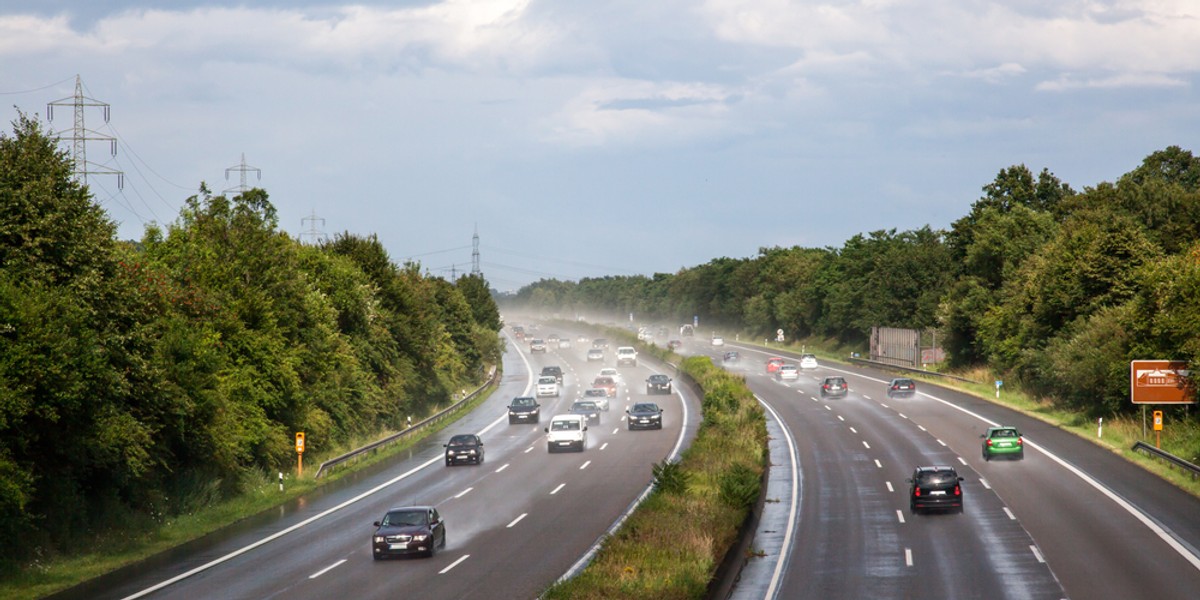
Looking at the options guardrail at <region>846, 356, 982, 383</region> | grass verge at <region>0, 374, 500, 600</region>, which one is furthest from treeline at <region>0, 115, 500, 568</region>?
guardrail at <region>846, 356, 982, 383</region>

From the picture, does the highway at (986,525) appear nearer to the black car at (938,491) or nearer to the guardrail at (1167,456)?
the black car at (938,491)

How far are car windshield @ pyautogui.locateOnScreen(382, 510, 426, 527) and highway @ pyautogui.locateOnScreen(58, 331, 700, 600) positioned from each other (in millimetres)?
951

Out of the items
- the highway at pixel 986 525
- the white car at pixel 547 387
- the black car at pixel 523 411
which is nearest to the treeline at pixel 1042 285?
the highway at pixel 986 525

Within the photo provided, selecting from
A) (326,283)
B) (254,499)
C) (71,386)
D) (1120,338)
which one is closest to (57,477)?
(71,386)

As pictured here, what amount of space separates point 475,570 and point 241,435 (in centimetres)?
2034

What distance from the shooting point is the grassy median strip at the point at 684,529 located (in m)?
22.2

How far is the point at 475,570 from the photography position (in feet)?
93.1

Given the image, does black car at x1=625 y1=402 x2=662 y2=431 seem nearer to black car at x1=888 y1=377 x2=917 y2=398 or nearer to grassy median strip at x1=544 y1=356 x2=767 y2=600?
grassy median strip at x1=544 y1=356 x2=767 y2=600

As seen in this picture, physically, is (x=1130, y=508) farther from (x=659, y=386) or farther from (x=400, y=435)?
(x=659, y=386)

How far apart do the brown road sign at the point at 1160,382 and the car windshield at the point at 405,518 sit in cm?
3430

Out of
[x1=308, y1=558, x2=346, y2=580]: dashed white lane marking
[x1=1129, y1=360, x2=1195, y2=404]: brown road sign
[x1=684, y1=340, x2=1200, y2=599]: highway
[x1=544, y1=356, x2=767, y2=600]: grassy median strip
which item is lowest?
[x1=308, y1=558, x2=346, y2=580]: dashed white lane marking

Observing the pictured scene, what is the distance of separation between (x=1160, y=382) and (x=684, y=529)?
3208 cm

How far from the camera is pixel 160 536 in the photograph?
116ft

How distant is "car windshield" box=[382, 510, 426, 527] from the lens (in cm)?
3075
